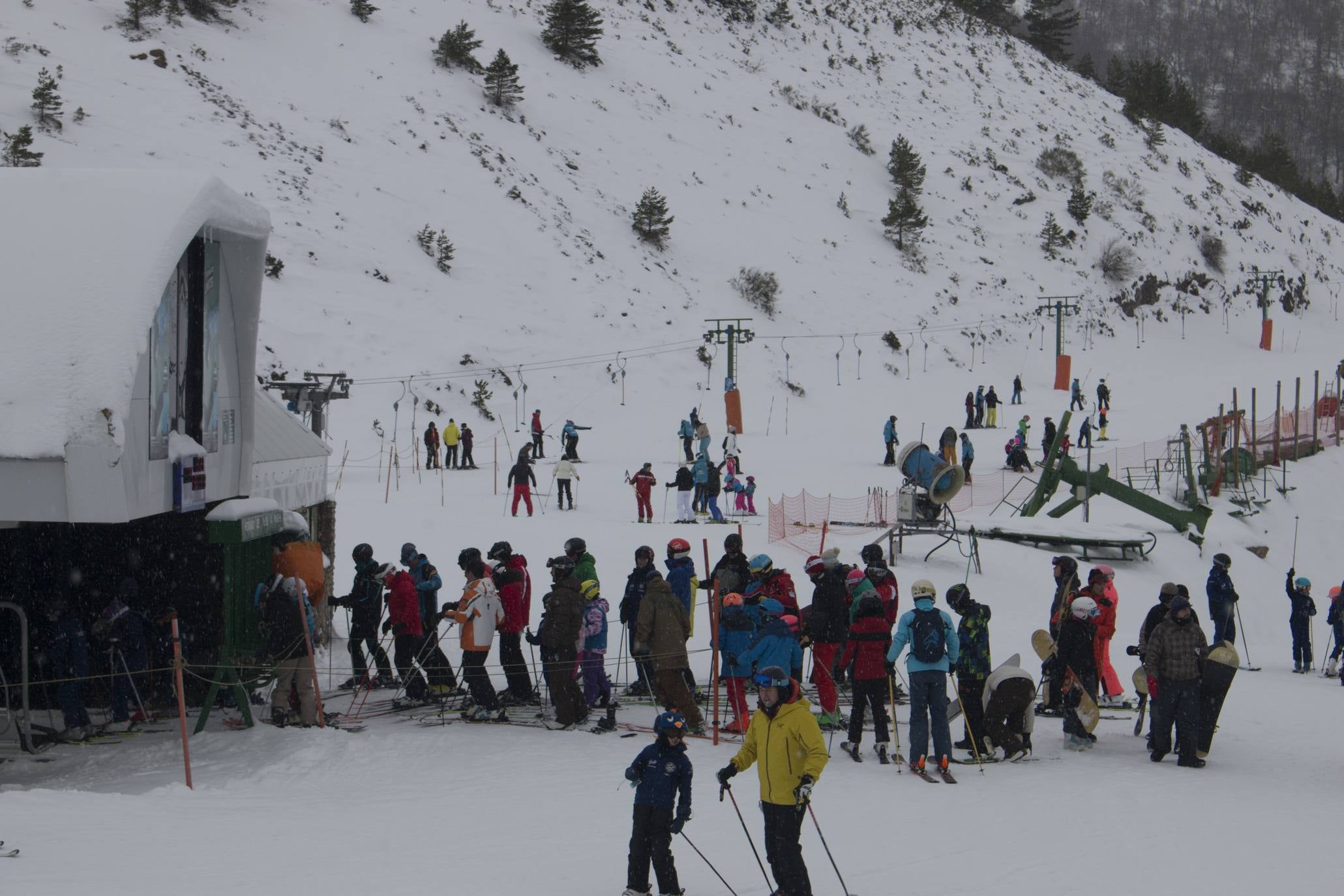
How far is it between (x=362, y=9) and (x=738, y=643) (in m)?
50.8

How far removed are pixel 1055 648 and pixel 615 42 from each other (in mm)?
57304

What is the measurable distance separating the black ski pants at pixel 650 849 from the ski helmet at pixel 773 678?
865 millimetres

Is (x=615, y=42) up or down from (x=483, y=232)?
up

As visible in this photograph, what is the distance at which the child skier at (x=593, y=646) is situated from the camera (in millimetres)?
11188

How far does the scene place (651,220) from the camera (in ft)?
163

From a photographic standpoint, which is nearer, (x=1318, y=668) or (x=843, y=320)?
(x=1318, y=668)

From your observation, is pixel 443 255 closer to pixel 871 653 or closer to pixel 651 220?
pixel 651 220

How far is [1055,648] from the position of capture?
36.9ft

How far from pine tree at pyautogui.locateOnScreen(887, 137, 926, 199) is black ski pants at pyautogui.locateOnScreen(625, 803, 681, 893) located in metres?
56.9

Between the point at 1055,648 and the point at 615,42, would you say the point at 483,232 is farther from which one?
the point at 1055,648

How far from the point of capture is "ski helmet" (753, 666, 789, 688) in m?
6.71

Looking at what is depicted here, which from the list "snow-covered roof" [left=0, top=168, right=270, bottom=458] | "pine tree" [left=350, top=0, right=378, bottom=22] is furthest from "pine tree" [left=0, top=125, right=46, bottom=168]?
"snow-covered roof" [left=0, top=168, right=270, bottom=458]

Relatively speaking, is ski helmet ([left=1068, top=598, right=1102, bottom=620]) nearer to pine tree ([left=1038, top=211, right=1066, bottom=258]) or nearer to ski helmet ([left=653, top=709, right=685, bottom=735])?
ski helmet ([left=653, top=709, right=685, bottom=735])

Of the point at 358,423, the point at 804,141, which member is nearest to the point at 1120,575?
the point at 358,423
